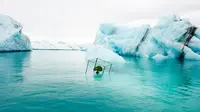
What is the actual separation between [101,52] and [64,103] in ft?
73.7

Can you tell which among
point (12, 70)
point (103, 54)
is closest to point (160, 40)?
point (103, 54)

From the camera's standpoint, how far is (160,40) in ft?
185

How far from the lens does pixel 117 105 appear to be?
405 inches

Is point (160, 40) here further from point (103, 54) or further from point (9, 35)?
point (9, 35)

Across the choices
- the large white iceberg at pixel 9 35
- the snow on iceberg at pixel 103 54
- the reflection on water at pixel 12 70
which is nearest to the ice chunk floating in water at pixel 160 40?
the snow on iceberg at pixel 103 54

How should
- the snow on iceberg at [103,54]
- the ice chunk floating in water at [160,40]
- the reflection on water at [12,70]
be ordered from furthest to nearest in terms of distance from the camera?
the ice chunk floating in water at [160,40], the snow on iceberg at [103,54], the reflection on water at [12,70]

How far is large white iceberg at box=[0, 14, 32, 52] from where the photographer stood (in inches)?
2554

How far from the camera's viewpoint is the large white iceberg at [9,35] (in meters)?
64.9

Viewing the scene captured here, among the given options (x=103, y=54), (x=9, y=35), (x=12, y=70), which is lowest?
(x=12, y=70)

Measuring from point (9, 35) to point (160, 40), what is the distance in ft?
159

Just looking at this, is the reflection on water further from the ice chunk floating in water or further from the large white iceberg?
the ice chunk floating in water

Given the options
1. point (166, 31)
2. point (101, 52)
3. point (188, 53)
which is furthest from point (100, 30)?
point (101, 52)

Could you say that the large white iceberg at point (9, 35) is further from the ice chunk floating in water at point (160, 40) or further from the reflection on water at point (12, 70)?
the reflection on water at point (12, 70)

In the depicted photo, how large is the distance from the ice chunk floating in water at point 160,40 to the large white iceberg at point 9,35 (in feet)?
99.5
